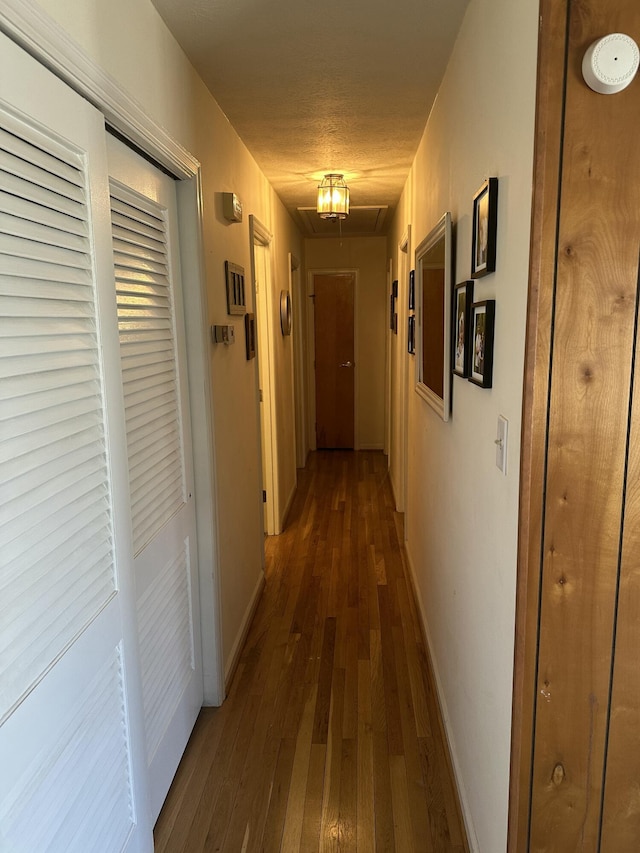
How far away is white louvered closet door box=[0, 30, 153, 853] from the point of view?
930 millimetres

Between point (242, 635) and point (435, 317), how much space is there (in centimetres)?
171

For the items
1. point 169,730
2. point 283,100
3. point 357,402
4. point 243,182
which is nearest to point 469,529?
point 169,730

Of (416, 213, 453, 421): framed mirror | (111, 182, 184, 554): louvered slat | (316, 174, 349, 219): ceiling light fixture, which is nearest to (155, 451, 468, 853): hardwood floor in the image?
(111, 182, 184, 554): louvered slat

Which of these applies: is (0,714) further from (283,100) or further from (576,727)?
(283,100)

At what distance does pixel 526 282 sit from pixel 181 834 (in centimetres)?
181

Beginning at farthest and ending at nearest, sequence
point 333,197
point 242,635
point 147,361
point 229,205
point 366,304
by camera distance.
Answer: point 366,304 → point 333,197 → point 242,635 → point 229,205 → point 147,361

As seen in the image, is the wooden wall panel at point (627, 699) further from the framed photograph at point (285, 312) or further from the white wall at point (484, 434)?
the framed photograph at point (285, 312)

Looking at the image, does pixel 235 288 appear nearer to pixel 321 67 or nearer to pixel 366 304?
pixel 321 67

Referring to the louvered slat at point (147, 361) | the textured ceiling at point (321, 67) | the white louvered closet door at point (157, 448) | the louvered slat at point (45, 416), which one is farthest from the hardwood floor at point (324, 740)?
the textured ceiling at point (321, 67)

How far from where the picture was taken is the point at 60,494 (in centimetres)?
108

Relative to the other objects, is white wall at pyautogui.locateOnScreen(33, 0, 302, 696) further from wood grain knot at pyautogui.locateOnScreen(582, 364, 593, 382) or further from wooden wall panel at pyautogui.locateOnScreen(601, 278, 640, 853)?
wooden wall panel at pyautogui.locateOnScreen(601, 278, 640, 853)

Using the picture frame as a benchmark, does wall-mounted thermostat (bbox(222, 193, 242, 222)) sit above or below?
above

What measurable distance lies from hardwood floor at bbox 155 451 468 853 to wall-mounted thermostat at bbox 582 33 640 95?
1.91 meters

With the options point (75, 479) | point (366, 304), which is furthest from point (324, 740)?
point (366, 304)
